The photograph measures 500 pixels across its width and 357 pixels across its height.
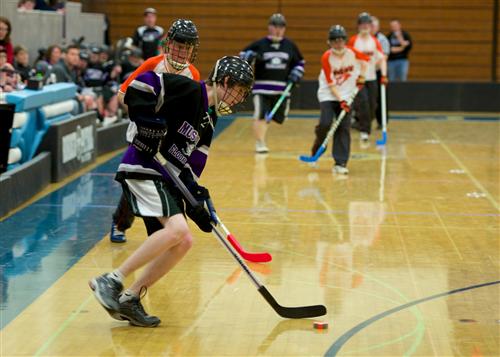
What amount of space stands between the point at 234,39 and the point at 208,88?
1667 centimetres

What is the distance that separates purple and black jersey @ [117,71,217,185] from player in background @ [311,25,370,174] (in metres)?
5.77

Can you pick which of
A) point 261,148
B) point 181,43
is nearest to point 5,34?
point 261,148

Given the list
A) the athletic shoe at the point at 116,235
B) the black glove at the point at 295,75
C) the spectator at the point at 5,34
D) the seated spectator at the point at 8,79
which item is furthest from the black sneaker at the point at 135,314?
the black glove at the point at 295,75

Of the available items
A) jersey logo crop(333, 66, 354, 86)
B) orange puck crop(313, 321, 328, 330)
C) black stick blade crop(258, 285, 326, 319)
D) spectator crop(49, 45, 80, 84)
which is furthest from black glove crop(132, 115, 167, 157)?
spectator crop(49, 45, 80, 84)

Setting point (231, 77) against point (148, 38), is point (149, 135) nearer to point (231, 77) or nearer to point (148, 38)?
point (231, 77)

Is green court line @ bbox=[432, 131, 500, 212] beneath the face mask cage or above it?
beneath

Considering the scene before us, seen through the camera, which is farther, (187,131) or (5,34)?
(5,34)

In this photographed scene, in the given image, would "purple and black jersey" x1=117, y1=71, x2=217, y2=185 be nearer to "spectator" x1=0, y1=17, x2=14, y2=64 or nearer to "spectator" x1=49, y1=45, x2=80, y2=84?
"spectator" x1=0, y1=17, x2=14, y2=64

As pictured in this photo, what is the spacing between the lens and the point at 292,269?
21.5ft

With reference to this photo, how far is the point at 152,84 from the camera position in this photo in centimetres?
491

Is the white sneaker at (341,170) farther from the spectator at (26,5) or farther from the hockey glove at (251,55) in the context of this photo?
the spectator at (26,5)

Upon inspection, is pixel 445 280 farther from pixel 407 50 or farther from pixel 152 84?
pixel 407 50

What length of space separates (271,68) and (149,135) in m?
8.00

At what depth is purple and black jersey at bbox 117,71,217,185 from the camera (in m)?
4.90
